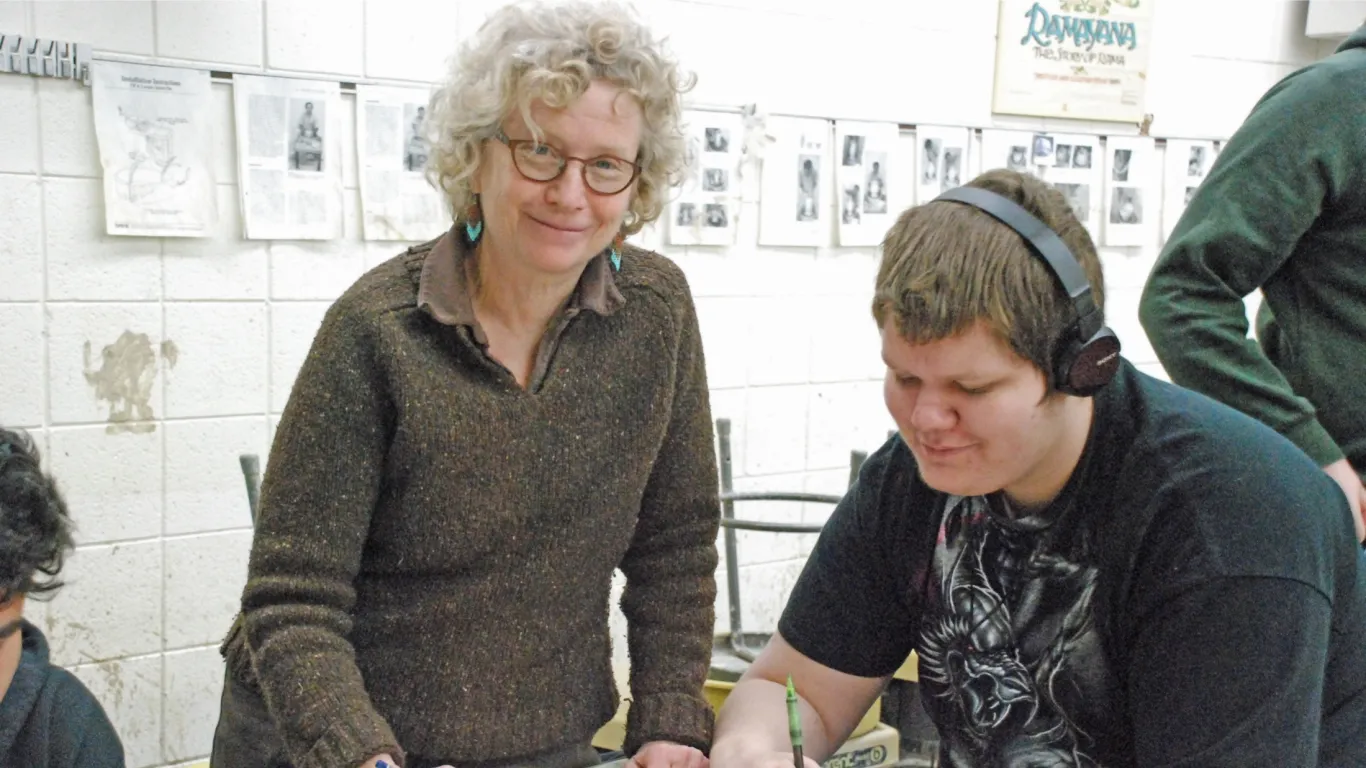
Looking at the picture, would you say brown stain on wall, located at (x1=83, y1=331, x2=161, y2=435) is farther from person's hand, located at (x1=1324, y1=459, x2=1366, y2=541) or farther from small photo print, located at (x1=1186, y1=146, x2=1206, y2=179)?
small photo print, located at (x1=1186, y1=146, x2=1206, y2=179)


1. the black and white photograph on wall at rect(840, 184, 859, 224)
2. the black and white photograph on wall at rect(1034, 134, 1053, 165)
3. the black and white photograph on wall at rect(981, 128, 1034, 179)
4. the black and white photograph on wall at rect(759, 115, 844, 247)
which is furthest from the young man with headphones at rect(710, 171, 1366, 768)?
the black and white photograph on wall at rect(1034, 134, 1053, 165)

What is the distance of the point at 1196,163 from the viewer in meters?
3.86

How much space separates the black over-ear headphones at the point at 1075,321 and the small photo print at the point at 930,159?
2374 millimetres

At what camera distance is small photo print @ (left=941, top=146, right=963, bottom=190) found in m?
3.38

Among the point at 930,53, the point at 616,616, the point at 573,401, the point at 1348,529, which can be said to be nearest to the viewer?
the point at 1348,529

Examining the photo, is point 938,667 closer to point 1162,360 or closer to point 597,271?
point 597,271

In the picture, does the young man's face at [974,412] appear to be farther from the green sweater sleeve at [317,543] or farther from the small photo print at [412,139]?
the small photo print at [412,139]

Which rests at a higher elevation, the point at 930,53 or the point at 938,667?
the point at 930,53

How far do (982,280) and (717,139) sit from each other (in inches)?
80.9

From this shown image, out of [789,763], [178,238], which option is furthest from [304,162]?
[789,763]

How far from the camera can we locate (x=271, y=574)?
3.88ft

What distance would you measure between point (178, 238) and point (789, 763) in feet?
5.38

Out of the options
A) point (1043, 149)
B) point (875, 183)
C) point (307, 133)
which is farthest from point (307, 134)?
point (1043, 149)

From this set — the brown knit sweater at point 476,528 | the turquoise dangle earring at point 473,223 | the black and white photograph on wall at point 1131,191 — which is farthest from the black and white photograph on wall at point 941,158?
the turquoise dangle earring at point 473,223
